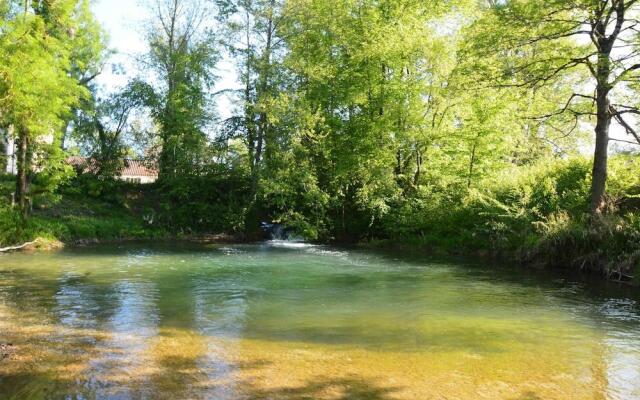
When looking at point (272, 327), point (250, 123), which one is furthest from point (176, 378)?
point (250, 123)

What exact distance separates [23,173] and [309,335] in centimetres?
1644

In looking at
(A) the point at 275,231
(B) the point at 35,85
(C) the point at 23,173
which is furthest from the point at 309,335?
(A) the point at 275,231

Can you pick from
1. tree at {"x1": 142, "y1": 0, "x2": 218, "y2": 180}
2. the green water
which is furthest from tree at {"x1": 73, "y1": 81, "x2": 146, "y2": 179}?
the green water

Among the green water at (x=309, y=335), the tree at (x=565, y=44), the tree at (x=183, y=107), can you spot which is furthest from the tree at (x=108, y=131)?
the tree at (x=565, y=44)

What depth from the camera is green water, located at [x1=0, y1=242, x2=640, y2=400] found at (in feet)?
19.1

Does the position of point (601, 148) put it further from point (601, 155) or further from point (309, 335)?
point (309, 335)

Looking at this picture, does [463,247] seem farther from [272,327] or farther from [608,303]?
[272,327]

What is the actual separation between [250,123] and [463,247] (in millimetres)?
12667

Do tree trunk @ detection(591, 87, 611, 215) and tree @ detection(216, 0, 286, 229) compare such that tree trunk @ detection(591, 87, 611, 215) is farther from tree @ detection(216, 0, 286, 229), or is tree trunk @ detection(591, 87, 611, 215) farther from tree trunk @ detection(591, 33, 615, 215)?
tree @ detection(216, 0, 286, 229)

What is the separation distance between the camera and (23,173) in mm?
19797

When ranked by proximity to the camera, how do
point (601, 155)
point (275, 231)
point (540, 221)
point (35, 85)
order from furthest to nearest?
point (275, 231) → point (35, 85) → point (540, 221) → point (601, 155)

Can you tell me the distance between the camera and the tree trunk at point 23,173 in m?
19.1

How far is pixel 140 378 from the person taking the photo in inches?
232

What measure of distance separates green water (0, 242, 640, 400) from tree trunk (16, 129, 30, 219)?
5917 millimetres
